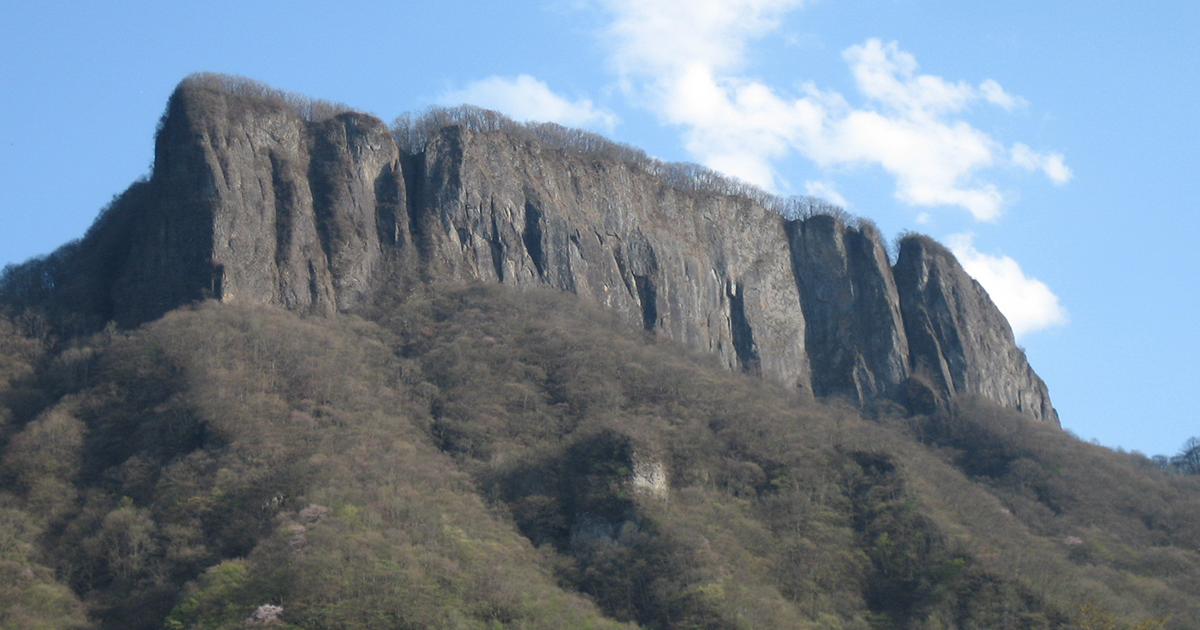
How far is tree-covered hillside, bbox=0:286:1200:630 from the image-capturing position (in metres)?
57.5

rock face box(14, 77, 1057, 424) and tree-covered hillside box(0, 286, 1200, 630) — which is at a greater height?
rock face box(14, 77, 1057, 424)

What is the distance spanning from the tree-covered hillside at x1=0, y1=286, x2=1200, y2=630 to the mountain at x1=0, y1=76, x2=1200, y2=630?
0.66ft

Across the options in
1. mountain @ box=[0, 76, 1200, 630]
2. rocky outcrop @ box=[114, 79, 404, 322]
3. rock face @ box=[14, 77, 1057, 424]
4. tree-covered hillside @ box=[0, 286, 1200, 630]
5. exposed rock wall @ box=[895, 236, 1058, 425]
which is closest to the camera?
tree-covered hillside @ box=[0, 286, 1200, 630]

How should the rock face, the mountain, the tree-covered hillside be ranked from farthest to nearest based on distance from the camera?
the rock face → the mountain → the tree-covered hillside

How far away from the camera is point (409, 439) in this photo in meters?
72.2

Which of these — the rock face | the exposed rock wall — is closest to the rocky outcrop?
the rock face

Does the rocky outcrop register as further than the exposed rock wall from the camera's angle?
No

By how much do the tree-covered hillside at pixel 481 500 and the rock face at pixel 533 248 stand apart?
185 inches

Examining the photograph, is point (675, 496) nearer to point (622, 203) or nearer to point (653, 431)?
point (653, 431)

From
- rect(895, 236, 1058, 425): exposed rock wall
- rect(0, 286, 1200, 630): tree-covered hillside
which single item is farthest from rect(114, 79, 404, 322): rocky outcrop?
rect(895, 236, 1058, 425): exposed rock wall

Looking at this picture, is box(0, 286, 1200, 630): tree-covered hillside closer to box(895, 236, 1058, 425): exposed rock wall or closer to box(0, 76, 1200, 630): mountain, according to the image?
box(0, 76, 1200, 630): mountain

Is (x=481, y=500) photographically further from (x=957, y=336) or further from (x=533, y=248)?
(x=957, y=336)

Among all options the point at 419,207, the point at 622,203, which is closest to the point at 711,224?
the point at 622,203

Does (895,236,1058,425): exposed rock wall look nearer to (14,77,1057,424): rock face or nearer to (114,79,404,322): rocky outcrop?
(14,77,1057,424): rock face
